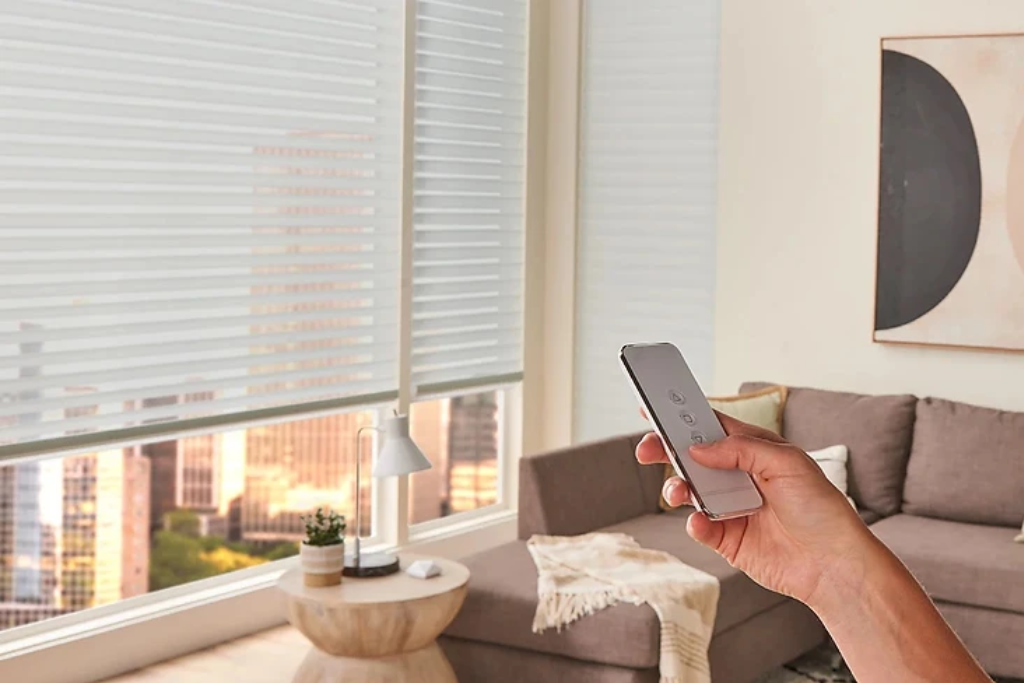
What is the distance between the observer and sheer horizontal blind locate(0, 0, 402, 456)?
3791 millimetres

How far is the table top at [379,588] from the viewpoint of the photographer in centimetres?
353

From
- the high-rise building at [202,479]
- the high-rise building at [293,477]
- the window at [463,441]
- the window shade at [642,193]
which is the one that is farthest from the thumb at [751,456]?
the high-rise building at [202,479]

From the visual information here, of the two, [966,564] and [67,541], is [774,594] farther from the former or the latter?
[67,541]

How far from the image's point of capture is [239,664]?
4.25m

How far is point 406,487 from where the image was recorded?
518 centimetres

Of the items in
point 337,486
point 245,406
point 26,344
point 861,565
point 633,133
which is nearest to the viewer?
point 861,565

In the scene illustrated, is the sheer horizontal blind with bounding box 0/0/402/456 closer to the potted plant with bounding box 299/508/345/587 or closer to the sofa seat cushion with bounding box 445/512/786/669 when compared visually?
the potted plant with bounding box 299/508/345/587

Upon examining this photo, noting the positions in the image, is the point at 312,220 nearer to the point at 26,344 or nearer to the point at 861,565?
the point at 26,344

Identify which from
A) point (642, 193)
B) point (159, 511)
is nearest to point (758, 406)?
point (642, 193)

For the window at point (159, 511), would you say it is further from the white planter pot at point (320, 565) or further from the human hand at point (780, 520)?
the human hand at point (780, 520)

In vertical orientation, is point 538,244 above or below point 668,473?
above

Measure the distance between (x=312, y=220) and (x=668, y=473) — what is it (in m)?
1.50

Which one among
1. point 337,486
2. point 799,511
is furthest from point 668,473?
point 337,486

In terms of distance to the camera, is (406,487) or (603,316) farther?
(603,316)
